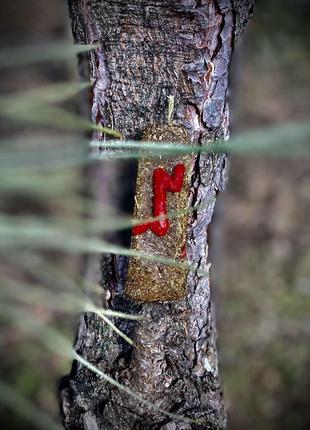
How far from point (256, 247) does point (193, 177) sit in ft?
5.75

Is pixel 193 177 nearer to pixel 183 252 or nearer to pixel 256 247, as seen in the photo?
pixel 183 252

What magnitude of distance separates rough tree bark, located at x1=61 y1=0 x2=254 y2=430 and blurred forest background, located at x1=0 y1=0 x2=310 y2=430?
506mm

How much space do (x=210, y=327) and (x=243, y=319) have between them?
4.31ft

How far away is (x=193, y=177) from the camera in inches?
28.9

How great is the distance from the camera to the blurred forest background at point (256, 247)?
183 centimetres

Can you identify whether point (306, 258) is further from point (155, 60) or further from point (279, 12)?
point (155, 60)

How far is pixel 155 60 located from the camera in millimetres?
699

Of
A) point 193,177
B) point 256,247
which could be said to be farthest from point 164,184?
point 256,247

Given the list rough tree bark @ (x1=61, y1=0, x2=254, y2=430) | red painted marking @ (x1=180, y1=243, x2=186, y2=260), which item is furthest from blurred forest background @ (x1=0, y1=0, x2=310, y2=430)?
red painted marking @ (x1=180, y1=243, x2=186, y2=260)

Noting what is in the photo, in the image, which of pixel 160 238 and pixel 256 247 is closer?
pixel 160 238

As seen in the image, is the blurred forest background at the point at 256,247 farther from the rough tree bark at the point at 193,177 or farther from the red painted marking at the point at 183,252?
the red painted marking at the point at 183,252

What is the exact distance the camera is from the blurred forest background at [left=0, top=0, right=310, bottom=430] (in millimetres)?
1835

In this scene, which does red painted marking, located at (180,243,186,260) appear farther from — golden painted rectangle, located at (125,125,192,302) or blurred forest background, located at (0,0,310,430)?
blurred forest background, located at (0,0,310,430)

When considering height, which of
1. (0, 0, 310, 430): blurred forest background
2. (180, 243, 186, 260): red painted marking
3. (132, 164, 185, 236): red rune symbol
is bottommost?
(180, 243, 186, 260): red painted marking
